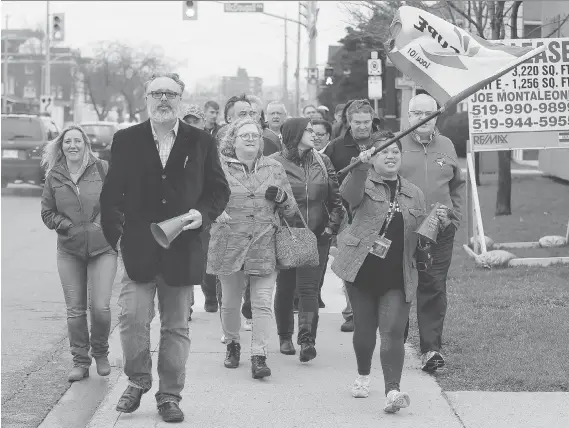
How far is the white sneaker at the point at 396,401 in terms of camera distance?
626cm

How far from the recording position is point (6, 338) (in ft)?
30.1

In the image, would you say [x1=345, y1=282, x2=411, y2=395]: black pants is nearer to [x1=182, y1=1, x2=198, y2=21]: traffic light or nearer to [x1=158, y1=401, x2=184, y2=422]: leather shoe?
[x1=158, y1=401, x2=184, y2=422]: leather shoe

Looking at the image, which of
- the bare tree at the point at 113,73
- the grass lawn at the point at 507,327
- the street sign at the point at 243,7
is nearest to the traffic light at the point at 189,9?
the street sign at the point at 243,7

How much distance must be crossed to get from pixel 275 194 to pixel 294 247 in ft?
1.31

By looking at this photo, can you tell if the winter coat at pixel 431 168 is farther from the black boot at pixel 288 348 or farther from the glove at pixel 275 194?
the black boot at pixel 288 348

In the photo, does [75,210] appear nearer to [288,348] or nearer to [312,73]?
[288,348]

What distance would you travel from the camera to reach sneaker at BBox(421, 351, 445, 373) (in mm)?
7422

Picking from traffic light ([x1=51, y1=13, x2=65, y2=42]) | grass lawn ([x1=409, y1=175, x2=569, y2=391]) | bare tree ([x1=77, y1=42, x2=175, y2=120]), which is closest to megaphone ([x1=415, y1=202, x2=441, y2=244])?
grass lawn ([x1=409, y1=175, x2=569, y2=391])

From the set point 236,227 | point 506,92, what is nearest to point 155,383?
point 236,227

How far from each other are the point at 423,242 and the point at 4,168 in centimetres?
1908

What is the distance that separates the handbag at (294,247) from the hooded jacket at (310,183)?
16.2 inches

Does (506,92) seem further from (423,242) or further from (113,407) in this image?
(113,407)

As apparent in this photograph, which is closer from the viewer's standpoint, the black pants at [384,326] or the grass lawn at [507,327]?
the black pants at [384,326]

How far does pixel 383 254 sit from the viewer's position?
6461 millimetres
